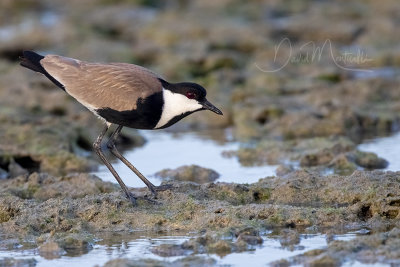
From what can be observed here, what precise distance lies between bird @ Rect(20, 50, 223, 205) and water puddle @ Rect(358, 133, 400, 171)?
2.92 metres

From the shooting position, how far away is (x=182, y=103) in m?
8.18

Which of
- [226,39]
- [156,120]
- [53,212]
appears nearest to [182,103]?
[156,120]

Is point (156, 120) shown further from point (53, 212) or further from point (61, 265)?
point (61, 265)

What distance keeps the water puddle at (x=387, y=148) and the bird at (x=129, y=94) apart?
2917 mm

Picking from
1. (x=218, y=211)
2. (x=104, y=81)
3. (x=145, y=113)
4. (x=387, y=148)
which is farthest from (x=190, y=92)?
(x=387, y=148)

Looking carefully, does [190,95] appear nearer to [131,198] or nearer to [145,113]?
[145,113]

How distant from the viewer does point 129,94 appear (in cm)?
813

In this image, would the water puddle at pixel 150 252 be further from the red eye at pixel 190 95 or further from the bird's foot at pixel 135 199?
Answer: the red eye at pixel 190 95

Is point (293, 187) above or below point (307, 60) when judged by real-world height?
below

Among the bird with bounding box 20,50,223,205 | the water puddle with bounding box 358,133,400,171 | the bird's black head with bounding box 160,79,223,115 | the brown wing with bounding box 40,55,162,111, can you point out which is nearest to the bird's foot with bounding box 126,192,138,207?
the bird with bounding box 20,50,223,205

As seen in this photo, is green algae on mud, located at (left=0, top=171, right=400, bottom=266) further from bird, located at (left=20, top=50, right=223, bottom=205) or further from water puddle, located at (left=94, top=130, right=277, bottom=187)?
water puddle, located at (left=94, top=130, right=277, bottom=187)

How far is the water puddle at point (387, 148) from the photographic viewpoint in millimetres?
10289

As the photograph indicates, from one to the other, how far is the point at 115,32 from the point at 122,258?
46.3 feet

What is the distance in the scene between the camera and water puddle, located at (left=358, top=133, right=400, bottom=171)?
405 inches
